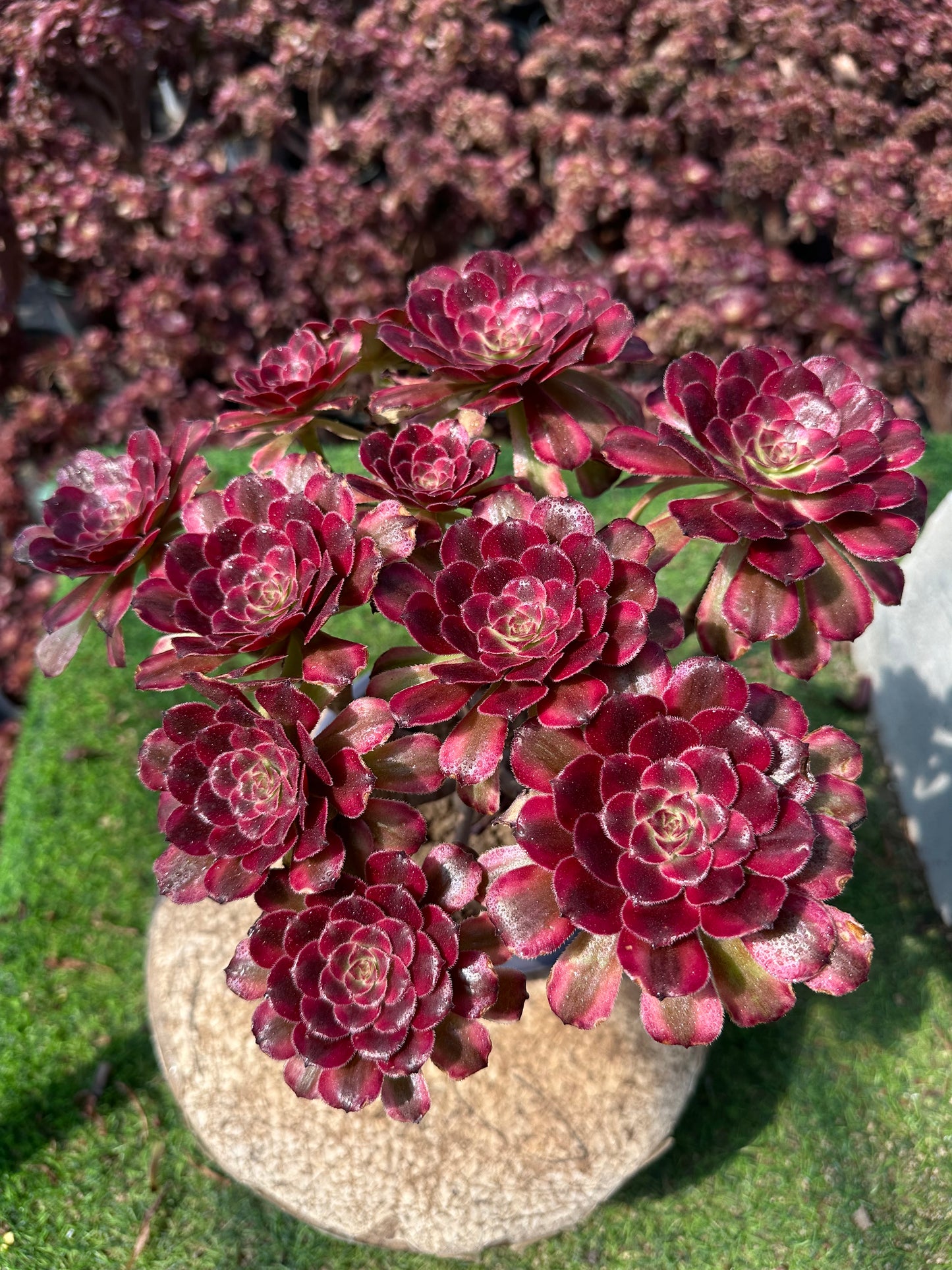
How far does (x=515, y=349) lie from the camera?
88 cm

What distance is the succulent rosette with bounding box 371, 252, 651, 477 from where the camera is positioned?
2.75 feet

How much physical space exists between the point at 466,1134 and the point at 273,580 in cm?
88

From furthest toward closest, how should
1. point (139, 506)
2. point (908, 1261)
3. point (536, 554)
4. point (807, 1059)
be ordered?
point (807, 1059), point (908, 1261), point (139, 506), point (536, 554)

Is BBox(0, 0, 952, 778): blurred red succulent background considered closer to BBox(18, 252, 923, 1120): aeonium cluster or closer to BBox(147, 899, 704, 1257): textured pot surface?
BBox(147, 899, 704, 1257): textured pot surface

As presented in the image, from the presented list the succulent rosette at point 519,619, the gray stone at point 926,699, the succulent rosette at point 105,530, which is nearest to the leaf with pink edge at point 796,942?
the succulent rosette at point 519,619

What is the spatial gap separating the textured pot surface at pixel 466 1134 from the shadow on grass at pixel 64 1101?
60cm

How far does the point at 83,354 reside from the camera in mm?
3016

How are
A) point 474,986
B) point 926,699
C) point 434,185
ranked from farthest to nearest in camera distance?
point 434,185 < point 926,699 < point 474,986

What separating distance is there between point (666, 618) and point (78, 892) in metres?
1.79

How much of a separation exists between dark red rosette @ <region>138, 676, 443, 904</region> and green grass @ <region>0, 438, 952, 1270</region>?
1.20 metres

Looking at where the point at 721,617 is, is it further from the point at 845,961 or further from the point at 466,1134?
the point at 466,1134

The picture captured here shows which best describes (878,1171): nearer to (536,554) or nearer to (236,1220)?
(236,1220)

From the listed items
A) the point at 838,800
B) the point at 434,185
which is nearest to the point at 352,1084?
the point at 838,800

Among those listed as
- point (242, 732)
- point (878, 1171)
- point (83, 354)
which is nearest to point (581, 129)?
point (83, 354)
